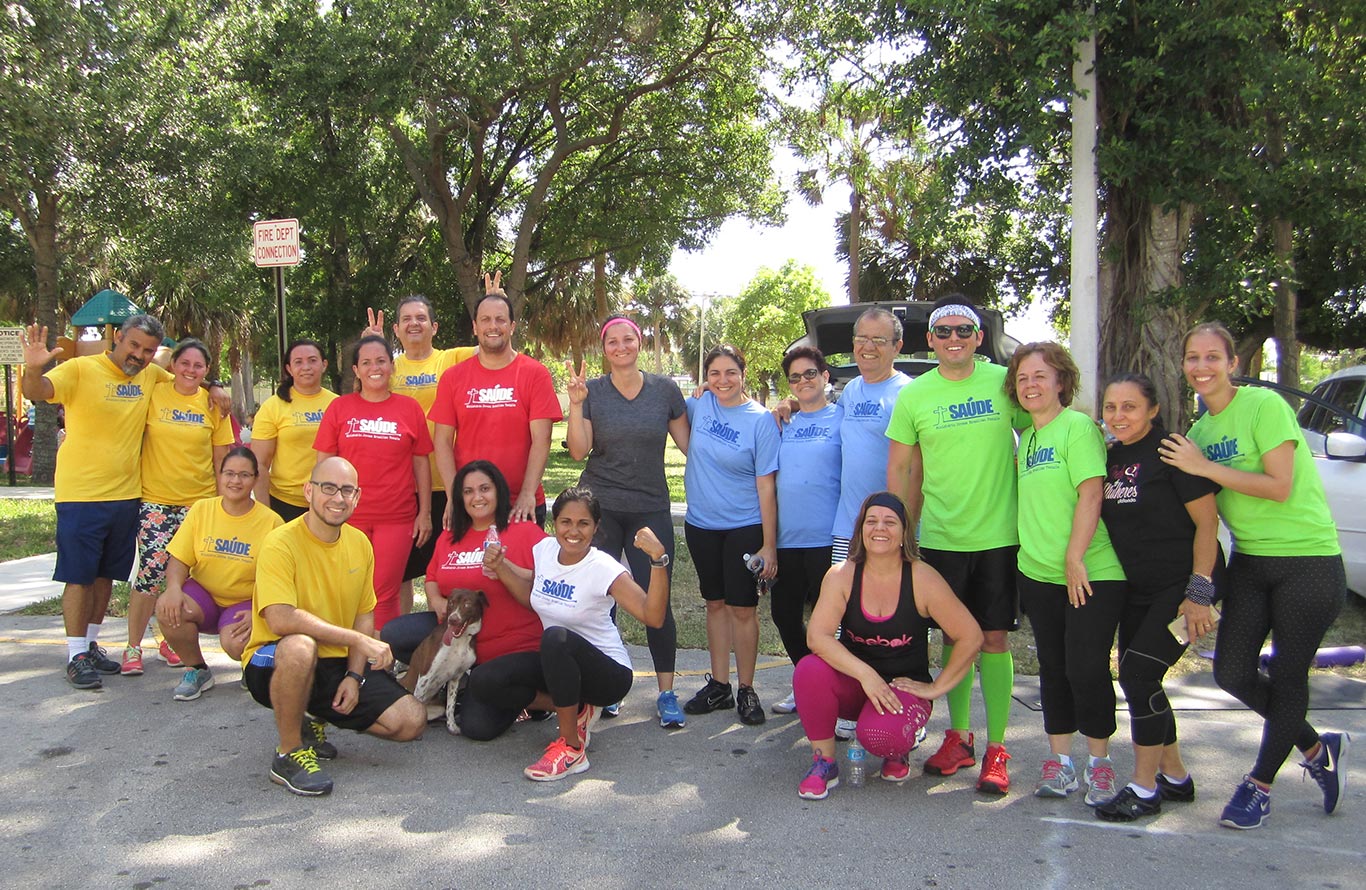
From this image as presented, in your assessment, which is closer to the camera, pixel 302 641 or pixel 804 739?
pixel 302 641

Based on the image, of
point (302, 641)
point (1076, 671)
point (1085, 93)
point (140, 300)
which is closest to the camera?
point (1076, 671)

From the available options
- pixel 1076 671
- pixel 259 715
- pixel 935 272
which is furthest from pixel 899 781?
pixel 935 272

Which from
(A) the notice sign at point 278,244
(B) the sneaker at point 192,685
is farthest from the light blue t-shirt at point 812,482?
(A) the notice sign at point 278,244

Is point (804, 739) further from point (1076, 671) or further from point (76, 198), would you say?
point (76, 198)

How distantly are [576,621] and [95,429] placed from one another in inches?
118

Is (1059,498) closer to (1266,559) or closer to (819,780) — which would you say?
(1266,559)

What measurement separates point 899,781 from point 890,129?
8290 millimetres

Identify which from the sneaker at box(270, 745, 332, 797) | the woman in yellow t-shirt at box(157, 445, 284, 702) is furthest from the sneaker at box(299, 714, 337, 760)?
the woman in yellow t-shirt at box(157, 445, 284, 702)

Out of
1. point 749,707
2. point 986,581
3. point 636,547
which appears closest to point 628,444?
point 636,547

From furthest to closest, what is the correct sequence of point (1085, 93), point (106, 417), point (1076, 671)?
1. point (1085, 93)
2. point (106, 417)
3. point (1076, 671)

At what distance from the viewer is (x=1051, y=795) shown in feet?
12.9

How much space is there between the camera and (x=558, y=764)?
4188 millimetres

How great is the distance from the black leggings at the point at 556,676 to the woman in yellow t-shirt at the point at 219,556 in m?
1.33

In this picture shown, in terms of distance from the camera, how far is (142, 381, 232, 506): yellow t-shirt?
221 inches
